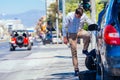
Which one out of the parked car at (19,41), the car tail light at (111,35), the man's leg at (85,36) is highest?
the car tail light at (111,35)

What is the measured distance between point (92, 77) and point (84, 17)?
2938 mm

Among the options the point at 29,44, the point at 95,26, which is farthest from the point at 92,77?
the point at 29,44

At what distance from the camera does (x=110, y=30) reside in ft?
30.0

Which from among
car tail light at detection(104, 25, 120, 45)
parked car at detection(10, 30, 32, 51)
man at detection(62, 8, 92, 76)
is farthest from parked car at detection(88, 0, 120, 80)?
parked car at detection(10, 30, 32, 51)

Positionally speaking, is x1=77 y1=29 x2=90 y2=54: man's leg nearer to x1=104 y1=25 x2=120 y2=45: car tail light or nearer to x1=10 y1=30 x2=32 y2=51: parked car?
x1=104 y1=25 x2=120 y2=45: car tail light

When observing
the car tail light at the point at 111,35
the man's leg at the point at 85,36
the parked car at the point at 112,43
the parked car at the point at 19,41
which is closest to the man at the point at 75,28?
the man's leg at the point at 85,36

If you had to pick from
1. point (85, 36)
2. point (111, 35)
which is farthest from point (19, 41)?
point (111, 35)

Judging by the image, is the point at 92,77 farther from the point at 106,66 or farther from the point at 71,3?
the point at 71,3

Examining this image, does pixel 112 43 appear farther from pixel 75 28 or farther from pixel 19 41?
pixel 19 41

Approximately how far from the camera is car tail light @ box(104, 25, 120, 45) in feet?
29.7

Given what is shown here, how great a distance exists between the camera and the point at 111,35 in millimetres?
9102

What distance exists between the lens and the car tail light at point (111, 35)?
905 centimetres

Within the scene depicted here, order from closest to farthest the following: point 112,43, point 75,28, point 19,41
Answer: point 112,43 < point 75,28 < point 19,41

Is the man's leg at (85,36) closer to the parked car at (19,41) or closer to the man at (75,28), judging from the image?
the man at (75,28)
